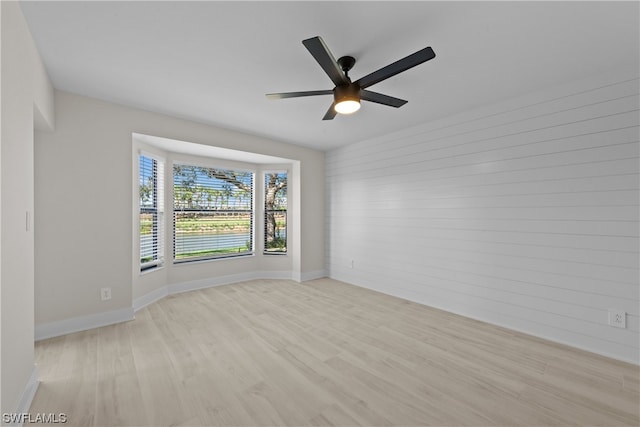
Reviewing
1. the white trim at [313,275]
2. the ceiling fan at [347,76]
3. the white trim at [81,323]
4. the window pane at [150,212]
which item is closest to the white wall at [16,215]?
the white trim at [81,323]

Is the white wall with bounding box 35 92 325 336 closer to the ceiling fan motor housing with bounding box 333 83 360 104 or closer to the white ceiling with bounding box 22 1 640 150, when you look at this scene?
the white ceiling with bounding box 22 1 640 150

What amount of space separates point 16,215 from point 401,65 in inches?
106

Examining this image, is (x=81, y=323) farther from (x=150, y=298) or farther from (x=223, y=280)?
(x=223, y=280)

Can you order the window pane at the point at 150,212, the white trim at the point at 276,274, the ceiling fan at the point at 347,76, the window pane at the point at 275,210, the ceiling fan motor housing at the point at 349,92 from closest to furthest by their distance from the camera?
the ceiling fan at the point at 347,76 → the ceiling fan motor housing at the point at 349,92 → the window pane at the point at 150,212 → the white trim at the point at 276,274 → the window pane at the point at 275,210

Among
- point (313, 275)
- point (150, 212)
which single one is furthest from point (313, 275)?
point (150, 212)

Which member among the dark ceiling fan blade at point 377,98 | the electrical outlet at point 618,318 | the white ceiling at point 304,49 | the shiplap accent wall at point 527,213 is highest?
the white ceiling at point 304,49

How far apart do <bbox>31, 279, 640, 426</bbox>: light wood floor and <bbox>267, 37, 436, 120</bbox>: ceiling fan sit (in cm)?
231

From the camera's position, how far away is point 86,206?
3059 millimetres

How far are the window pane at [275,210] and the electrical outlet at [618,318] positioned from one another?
4.68m

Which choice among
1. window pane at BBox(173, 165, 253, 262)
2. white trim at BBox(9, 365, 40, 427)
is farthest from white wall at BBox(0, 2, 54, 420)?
window pane at BBox(173, 165, 253, 262)

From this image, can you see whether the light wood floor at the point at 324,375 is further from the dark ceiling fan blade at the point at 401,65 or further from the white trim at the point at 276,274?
the dark ceiling fan blade at the point at 401,65

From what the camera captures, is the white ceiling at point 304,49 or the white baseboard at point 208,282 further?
the white baseboard at point 208,282

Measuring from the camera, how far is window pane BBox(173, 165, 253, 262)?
463 cm

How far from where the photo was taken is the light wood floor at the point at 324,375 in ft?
5.79
